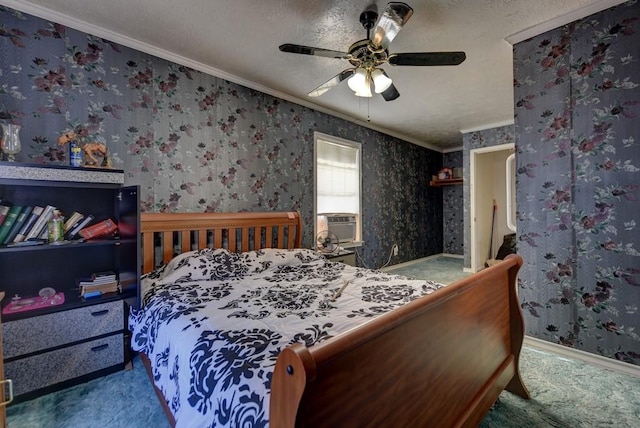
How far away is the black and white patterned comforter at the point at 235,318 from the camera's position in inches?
39.0

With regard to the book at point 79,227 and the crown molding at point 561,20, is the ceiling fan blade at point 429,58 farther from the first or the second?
the book at point 79,227

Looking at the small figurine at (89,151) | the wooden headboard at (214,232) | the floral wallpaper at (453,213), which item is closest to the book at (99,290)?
the wooden headboard at (214,232)

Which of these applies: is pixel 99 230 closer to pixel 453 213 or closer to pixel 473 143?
pixel 473 143

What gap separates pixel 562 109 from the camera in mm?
2164

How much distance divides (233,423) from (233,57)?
2678 mm

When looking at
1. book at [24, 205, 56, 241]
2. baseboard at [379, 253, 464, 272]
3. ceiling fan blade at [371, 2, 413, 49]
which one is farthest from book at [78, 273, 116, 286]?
baseboard at [379, 253, 464, 272]

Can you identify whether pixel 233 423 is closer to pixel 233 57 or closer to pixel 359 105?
pixel 233 57

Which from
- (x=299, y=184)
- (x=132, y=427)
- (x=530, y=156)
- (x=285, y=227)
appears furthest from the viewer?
(x=299, y=184)

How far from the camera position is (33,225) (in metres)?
1.74

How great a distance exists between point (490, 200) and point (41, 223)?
20.7 feet

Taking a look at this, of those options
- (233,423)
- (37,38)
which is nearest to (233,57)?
(37,38)

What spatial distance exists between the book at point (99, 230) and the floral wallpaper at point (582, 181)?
3.25 m

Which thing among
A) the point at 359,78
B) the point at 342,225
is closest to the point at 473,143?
the point at 342,225

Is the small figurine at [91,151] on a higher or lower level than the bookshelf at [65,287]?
higher
